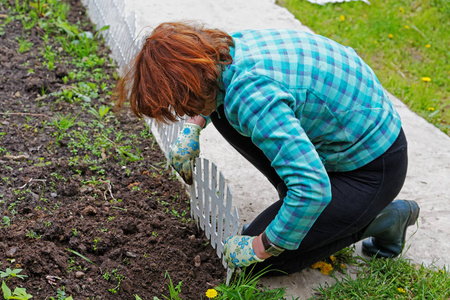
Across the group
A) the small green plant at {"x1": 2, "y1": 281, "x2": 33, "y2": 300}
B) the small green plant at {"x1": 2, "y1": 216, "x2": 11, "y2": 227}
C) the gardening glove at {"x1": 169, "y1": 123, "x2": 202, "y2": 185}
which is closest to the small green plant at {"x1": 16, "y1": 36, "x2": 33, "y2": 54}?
the small green plant at {"x1": 2, "y1": 216, "x2": 11, "y2": 227}

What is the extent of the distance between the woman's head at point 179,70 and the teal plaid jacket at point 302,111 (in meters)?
0.07

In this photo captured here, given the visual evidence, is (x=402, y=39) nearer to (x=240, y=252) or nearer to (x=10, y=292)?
(x=240, y=252)

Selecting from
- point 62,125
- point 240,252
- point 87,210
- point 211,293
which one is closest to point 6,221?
point 87,210

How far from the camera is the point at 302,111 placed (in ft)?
6.30

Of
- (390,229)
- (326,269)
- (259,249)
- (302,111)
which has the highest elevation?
(302,111)

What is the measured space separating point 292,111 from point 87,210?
134cm

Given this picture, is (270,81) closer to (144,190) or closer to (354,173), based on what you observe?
(354,173)

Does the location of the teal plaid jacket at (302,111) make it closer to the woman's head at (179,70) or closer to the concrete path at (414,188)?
the woman's head at (179,70)

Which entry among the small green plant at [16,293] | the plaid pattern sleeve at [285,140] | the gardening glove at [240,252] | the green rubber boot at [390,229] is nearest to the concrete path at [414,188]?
the green rubber boot at [390,229]

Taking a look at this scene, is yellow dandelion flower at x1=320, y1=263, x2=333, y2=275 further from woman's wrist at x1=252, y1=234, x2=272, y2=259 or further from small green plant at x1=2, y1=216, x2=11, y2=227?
small green plant at x1=2, y1=216, x2=11, y2=227

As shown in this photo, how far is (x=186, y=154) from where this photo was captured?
8.36 ft

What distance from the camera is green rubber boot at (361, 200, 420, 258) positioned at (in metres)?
2.41

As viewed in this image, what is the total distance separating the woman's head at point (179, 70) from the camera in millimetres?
1831

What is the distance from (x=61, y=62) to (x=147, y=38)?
2312mm
